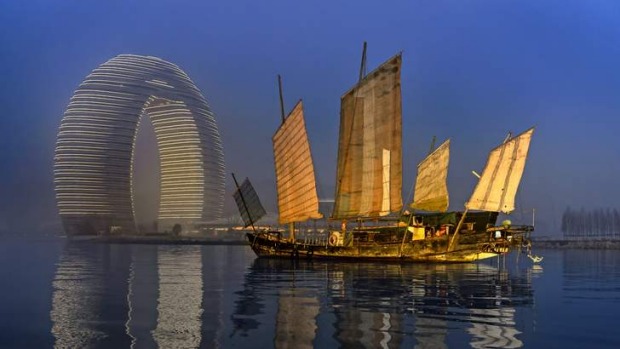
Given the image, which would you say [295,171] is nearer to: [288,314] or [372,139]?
[372,139]

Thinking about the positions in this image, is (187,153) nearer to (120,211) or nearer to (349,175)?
(120,211)

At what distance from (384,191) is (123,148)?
116 m

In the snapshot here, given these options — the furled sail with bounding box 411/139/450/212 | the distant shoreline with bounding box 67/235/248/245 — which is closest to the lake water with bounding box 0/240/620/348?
the furled sail with bounding box 411/139/450/212

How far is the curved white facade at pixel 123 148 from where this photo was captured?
513ft

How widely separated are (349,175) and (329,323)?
1382 inches

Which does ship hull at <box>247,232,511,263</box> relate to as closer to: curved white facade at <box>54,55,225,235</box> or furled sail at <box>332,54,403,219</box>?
furled sail at <box>332,54,403,219</box>

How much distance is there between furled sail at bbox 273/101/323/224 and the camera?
52.8 m

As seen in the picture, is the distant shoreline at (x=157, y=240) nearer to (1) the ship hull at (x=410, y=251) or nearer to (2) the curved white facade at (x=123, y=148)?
(2) the curved white facade at (x=123, y=148)

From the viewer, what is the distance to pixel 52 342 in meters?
14.4

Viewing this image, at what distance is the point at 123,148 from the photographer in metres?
157

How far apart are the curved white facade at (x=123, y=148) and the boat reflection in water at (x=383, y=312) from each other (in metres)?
134

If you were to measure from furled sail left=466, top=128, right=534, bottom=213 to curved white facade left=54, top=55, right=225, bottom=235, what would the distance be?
117578 mm

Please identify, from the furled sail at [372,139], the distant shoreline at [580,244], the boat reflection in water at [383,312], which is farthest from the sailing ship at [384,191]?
the distant shoreline at [580,244]

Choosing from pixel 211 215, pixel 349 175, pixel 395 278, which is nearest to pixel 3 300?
pixel 395 278
